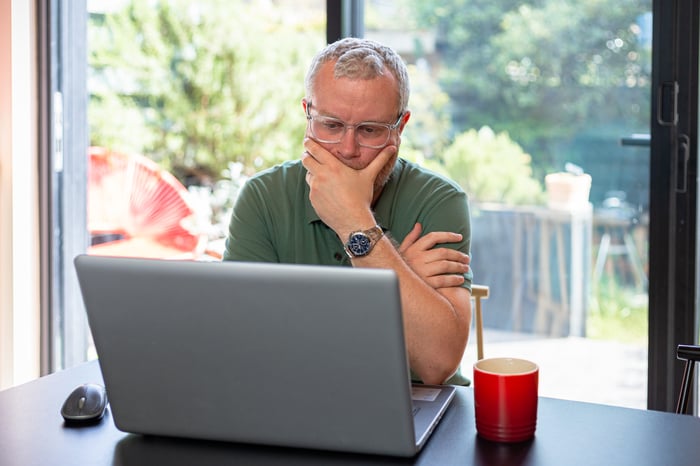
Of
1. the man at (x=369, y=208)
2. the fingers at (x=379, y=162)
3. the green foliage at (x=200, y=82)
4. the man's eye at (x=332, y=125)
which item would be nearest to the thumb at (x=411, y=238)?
the man at (x=369, y=208)

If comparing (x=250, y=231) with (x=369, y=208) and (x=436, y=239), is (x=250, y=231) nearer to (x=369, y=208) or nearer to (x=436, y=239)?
(x=369, y=208)

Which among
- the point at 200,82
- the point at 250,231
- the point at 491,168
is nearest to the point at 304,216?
the point at 250,231

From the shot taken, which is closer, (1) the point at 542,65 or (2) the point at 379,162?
(2) the point at 379,162

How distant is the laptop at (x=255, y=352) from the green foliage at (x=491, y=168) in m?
1.52

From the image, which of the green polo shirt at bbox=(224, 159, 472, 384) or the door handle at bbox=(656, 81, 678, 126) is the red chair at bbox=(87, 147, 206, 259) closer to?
the green polo shirt at bbox=(224, 159, 472, 384)

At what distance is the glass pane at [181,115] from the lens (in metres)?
3.11

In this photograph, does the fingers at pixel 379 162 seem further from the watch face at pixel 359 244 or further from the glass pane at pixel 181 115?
the glass pane at pixel 181 115

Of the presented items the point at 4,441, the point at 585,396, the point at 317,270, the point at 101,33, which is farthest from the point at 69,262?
the point at 317,270

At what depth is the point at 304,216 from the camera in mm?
1908

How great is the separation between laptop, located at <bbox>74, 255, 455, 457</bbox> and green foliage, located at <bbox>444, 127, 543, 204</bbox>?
1.52 metres

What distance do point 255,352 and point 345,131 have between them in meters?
0.76

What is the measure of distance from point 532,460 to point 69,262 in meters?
2.38

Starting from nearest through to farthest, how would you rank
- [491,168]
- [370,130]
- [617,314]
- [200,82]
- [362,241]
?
[362,241] < [370,130] < [617,314] < [491,168] < [200,82]

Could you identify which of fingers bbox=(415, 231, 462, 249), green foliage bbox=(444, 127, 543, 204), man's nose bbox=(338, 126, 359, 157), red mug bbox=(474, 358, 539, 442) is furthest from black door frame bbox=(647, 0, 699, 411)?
red mug bbox=(474, 358, 539, 442)
